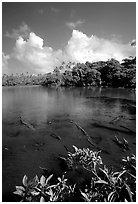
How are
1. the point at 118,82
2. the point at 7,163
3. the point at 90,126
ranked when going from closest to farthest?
the point at 7,163 < the point at 90,126 < the point at 118,82

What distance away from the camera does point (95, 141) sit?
5852 mm

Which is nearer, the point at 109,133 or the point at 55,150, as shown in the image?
the point at 55,150

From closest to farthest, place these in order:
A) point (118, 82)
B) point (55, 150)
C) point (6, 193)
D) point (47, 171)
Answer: point (6, 193)
point (47, 171)
point (55, 150)
point (118, 82)

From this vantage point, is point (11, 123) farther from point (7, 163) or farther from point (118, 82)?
point (118, 82)

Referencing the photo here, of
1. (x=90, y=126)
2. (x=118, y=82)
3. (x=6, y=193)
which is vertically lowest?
(x=6, y=193)

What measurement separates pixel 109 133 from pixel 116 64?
35.6 m

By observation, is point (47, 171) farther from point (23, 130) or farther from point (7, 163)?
point (23, 130)

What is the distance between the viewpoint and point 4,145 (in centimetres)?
559

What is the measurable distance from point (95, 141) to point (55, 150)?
5.07 ft

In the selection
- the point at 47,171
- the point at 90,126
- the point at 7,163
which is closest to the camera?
the point at 47,171

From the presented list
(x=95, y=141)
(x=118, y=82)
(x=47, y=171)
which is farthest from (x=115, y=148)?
(x=118, y=82)

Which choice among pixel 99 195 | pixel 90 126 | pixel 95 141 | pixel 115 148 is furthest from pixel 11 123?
pixel 99 195

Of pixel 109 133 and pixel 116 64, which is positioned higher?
pixel 116 64

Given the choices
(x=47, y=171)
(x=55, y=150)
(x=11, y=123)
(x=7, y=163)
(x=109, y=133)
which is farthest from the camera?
(x=11, y=123)
